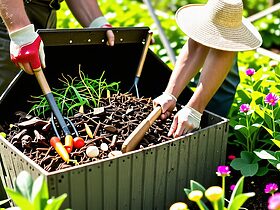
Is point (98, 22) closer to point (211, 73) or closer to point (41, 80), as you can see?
point (41, 80)

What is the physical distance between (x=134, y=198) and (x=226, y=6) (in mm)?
860

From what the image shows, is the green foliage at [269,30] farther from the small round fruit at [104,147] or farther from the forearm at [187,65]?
the small round fruit at [104,147]

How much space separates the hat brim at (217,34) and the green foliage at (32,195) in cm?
94

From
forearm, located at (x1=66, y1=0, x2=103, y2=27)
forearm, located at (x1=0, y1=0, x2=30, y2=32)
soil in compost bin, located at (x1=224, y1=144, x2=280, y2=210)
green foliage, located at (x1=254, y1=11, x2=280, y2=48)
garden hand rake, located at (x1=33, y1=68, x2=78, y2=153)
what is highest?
forearm, located at (x1=0, y1=0, x2=30, y2=32)

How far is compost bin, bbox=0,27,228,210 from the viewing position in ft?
6.64

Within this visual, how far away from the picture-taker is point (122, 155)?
2061mm

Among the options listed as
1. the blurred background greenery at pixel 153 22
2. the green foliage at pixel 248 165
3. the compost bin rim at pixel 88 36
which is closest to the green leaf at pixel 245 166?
the green foliage at pixel 248 165

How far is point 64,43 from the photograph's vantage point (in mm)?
2473

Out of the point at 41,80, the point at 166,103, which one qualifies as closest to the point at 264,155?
the point at 166,103

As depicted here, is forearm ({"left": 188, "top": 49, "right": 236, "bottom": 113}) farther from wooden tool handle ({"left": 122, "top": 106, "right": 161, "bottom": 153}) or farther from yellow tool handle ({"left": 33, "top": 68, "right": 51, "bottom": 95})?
yellow tool handle ({"left": 33, "top": 68, "right": 51, "bottom": 95})

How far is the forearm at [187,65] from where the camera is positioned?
2404 mm

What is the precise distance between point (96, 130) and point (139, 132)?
213mm

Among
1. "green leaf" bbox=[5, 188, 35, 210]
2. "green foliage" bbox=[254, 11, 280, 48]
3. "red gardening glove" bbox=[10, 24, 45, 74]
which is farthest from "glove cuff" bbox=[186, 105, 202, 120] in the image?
"green foliage" bbox=[254, 11, 280, 48]

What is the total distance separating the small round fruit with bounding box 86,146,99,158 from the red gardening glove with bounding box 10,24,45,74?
403mm
